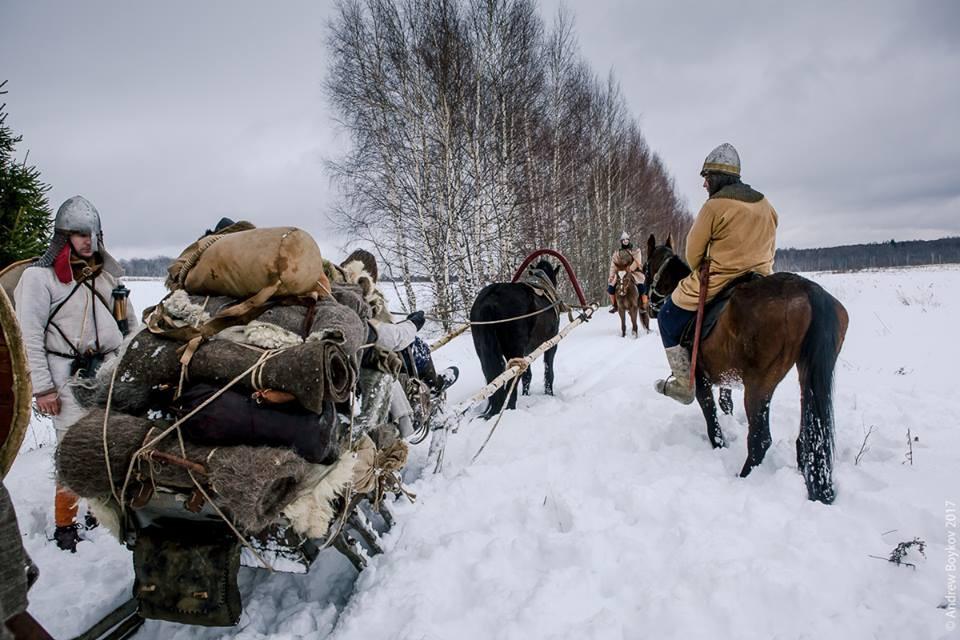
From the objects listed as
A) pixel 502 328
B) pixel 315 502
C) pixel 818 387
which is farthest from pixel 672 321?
pixel 315 502

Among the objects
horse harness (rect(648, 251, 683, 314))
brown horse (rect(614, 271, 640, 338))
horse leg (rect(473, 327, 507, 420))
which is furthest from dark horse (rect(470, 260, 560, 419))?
brown horse (rect(614, 271, 640, 338))

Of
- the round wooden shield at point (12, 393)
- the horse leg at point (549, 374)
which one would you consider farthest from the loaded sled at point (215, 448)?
the horse leg at point (549, 374)

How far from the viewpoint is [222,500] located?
158 centimetres

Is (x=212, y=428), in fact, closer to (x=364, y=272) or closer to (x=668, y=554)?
(x=364, y=272)

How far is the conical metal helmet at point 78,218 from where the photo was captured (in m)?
Result: 2.72

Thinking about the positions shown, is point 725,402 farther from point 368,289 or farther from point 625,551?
point 368,289

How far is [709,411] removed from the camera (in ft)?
12.2

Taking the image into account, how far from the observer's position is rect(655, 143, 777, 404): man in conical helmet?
3.44 meters

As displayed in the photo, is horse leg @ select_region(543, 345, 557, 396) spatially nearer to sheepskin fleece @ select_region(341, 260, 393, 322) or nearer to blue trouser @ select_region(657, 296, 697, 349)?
blue trouser @ select_region(657, 296, 697, 349)

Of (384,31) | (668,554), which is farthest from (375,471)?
(384,31)

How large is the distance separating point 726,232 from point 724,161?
571mm

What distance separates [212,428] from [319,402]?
0.41 meters

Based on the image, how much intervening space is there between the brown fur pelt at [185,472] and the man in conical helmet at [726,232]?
10.4ft

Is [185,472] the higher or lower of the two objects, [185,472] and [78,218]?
the lower
